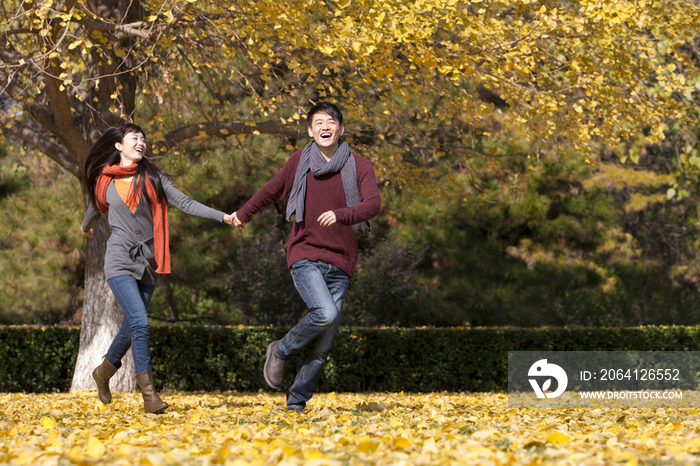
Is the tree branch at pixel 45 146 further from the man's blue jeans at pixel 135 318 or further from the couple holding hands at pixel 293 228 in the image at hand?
the man's blue jeans at pixel 135 318

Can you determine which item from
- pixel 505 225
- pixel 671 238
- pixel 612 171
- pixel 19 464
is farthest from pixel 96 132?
pixel 671 238

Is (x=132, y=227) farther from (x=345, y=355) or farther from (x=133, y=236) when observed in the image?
(x=345, y=355)

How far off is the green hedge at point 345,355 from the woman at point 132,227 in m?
3.50

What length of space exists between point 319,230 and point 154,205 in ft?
3.72

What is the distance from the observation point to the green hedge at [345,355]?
7535 mm

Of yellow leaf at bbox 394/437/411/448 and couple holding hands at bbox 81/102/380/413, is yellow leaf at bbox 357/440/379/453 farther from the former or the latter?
couple holding hands at bbox 81/102/380/413

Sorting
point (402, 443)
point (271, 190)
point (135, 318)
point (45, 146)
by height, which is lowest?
point (402, 443)

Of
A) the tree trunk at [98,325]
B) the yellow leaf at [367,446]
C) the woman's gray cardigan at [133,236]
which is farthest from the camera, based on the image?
the tree trunk at [98,325]

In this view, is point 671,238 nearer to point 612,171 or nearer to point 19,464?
point 612,171

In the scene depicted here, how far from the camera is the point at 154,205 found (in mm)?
4219

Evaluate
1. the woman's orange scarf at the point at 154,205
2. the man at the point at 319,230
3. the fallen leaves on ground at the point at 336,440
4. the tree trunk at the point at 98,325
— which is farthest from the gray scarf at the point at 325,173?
the tree trunk at the point at 98,325

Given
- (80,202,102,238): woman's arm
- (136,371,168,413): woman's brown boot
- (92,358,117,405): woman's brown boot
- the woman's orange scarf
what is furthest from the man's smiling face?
(92,358,117,405): woman's brown boot

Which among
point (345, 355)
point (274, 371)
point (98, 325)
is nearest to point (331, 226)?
point (274, 371)

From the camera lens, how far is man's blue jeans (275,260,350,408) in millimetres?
3805
